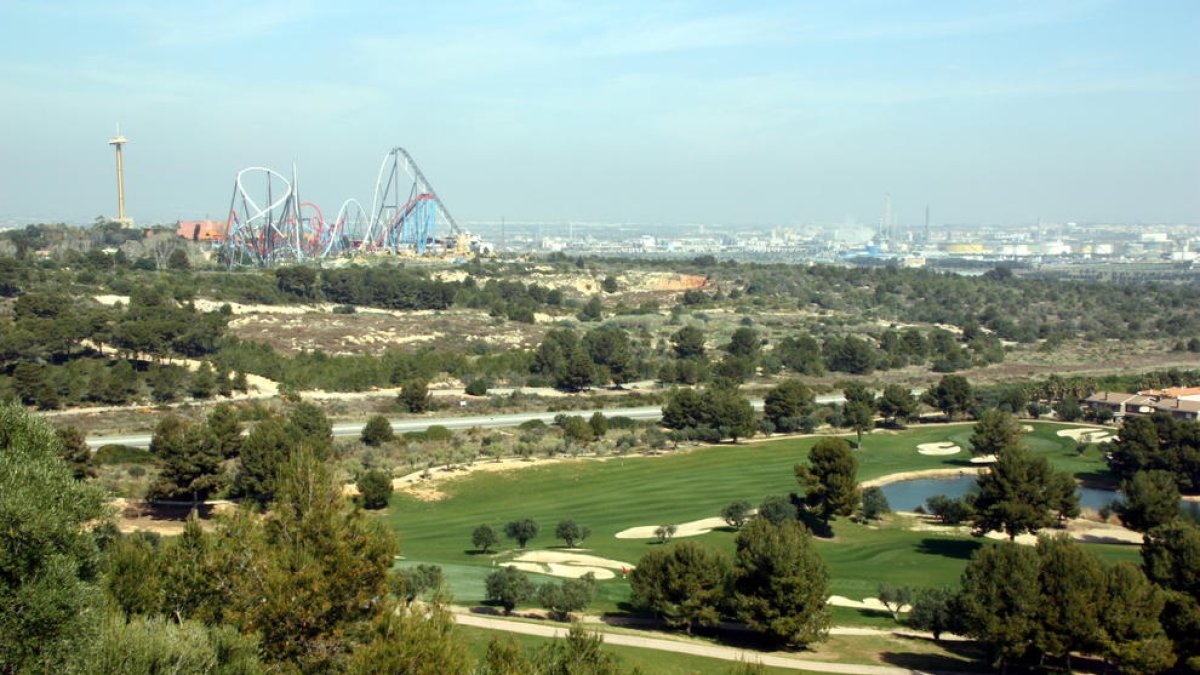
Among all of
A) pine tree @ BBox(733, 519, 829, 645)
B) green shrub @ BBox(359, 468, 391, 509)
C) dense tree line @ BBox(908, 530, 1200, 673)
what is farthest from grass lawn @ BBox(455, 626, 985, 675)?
green shrub @ BBox(359, 468, 391, 509)

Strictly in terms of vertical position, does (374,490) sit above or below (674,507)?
above

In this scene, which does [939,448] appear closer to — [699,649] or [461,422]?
[461,422]

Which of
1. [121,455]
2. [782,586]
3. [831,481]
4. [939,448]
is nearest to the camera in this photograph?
[782,586]

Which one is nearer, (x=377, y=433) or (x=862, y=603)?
(x=862, y=603)

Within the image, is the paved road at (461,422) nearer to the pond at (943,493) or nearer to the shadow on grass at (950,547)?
the pond at (943,493)

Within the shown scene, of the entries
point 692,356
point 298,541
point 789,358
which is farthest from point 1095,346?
point 298,541

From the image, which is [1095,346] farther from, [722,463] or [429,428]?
[429,428]

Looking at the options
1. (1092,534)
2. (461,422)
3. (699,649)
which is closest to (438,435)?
(461,422)

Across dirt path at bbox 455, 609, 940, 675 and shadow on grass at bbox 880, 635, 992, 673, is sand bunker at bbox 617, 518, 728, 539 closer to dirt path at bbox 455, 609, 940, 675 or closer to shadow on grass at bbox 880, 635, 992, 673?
shadow on grass at bbox 880, 635, 992, 673

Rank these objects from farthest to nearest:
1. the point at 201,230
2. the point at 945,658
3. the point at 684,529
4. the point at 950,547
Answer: the point at 201,230
the point at 684,529
the point at 950,547
the point at 945,658
